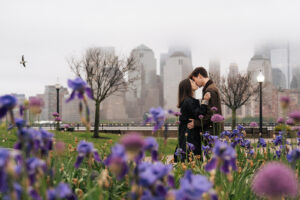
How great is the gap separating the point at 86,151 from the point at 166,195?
2.02ft

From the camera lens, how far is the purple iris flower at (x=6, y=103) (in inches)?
56.7

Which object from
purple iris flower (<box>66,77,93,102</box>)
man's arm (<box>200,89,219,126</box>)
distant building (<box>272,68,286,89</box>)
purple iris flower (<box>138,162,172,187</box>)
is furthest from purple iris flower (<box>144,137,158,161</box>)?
distant building (<box>272,68,286,89</box>)

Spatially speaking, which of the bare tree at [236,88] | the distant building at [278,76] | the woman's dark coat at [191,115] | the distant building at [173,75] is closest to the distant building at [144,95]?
the distant building at [173,75]

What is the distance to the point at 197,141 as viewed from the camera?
20.8ft

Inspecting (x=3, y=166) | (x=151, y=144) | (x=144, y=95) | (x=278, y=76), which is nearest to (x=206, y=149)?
(x=151, y=144)

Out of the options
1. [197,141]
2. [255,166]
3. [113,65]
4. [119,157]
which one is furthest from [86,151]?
[113,65]

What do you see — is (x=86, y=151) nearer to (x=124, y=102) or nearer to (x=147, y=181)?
(x=147, y=181)

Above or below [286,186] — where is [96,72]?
above

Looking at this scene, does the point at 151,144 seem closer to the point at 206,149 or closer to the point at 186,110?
the point at 206,149

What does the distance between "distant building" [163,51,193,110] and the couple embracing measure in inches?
6322

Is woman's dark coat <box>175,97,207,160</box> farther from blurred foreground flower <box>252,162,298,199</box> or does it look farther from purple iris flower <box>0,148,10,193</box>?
purple iris flower <box>0,148,10,193</box>

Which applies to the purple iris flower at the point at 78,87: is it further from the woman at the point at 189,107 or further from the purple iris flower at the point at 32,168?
the woman at the point at 189,107

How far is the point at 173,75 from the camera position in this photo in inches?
7156

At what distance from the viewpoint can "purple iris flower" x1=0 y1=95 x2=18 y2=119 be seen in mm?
1439
